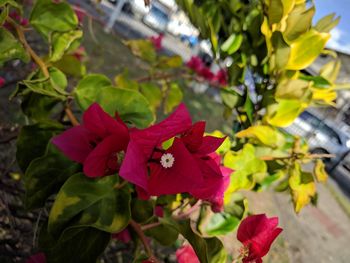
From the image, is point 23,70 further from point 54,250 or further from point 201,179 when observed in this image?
point 201,179

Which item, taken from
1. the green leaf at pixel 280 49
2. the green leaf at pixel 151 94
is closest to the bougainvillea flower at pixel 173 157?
the green leaf at pixel 280 49

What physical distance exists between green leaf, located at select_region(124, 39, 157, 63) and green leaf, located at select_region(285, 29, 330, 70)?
616 mm

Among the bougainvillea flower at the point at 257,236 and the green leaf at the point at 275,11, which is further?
the green leaf at the point at 275,11

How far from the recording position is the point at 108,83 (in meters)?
0.48

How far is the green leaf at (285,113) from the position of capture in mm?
501

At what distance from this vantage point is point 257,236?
311mm

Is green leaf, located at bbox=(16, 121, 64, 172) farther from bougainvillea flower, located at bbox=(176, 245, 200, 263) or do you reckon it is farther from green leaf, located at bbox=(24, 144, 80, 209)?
Result: bougainvillea flower, located at bbox=(176, 245, 200, 263)

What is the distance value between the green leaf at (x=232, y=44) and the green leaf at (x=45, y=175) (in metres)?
0.29

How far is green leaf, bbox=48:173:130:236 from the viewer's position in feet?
1.03

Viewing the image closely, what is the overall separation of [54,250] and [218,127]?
2101 mm

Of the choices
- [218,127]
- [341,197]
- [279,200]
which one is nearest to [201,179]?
[279,200]

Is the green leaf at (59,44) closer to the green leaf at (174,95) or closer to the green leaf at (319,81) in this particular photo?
the green leaf at (319,81)

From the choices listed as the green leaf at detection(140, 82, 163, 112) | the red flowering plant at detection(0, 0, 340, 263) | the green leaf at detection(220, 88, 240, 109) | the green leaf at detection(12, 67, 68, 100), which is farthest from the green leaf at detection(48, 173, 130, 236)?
the green leaf at detection(140, 82, 163, 112)

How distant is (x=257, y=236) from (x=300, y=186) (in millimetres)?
219
